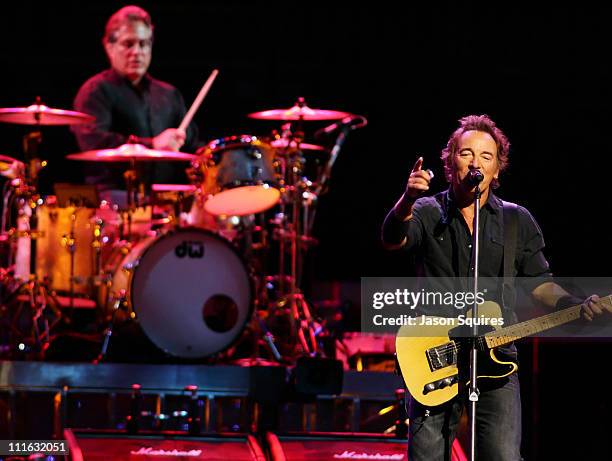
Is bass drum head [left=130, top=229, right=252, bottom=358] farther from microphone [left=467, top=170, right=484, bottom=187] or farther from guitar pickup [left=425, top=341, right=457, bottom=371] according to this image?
microphone [left=467, top=170, right=484, bottom=187]

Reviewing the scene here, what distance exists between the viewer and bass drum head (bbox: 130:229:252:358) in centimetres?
749

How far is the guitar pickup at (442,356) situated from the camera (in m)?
4.20

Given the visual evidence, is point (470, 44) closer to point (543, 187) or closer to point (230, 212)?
point (543, 187)

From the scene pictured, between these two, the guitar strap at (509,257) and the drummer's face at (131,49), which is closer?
the guitar strap at (509,257)

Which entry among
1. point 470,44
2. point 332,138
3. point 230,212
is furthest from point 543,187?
point 230,212

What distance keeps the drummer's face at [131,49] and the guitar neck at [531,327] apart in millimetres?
5590

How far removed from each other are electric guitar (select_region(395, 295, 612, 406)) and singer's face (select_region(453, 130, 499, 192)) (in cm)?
52

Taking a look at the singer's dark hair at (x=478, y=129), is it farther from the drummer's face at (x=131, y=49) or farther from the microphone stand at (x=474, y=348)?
the drummer's face at (x=131, y=49)

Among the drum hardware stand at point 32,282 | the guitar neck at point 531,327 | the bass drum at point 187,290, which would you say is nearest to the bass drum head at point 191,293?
the bass drum at point 187,290

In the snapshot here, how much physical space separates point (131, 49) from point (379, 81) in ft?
7.36

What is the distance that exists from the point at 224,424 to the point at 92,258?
190cm

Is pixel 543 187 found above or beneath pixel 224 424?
above

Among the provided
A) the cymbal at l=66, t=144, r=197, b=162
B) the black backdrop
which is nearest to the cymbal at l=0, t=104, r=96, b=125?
the cymbal at l=66, t=144, r=197, b=162

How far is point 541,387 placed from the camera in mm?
6254
